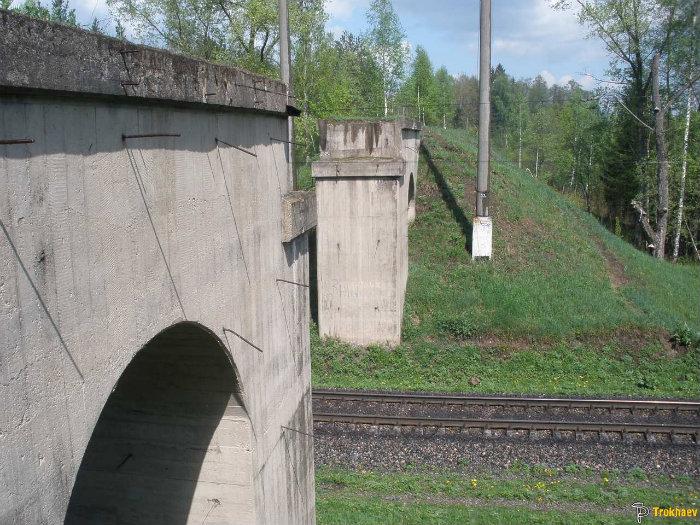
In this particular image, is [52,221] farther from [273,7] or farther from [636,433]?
[273,7]

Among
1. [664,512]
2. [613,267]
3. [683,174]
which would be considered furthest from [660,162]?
[664,512]

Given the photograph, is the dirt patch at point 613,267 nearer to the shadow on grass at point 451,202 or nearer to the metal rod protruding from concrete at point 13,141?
the shadow on grass at point 451,202

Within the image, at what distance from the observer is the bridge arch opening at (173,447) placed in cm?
470

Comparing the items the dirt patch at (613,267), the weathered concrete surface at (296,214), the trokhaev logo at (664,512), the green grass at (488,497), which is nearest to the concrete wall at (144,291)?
the weathered concrete surface at (296,214)

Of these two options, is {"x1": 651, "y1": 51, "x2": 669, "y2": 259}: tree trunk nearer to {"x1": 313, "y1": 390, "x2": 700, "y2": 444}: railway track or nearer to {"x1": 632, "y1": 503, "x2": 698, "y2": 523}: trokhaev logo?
{"x1": 313, "y1": 390, "x2": 700, "y2": 444}: railway track

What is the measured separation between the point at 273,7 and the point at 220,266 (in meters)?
21.3

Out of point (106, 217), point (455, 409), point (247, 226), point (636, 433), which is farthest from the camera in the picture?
point (455, 409)

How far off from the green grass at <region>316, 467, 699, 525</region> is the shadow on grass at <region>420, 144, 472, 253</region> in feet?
32.1

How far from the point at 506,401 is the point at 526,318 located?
4.17 metres

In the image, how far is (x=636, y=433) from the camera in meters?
10.4

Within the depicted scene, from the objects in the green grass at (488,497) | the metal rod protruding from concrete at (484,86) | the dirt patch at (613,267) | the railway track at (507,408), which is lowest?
the green grass at (488,497)

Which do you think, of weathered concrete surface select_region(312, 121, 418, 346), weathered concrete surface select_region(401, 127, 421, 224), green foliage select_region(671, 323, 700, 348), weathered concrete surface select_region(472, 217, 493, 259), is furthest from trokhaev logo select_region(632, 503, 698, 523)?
weathered concrete surface select_region(401, 127, 421, 224)

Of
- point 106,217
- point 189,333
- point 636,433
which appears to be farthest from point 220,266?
point 636,433

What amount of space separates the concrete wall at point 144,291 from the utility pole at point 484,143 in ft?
38.8
